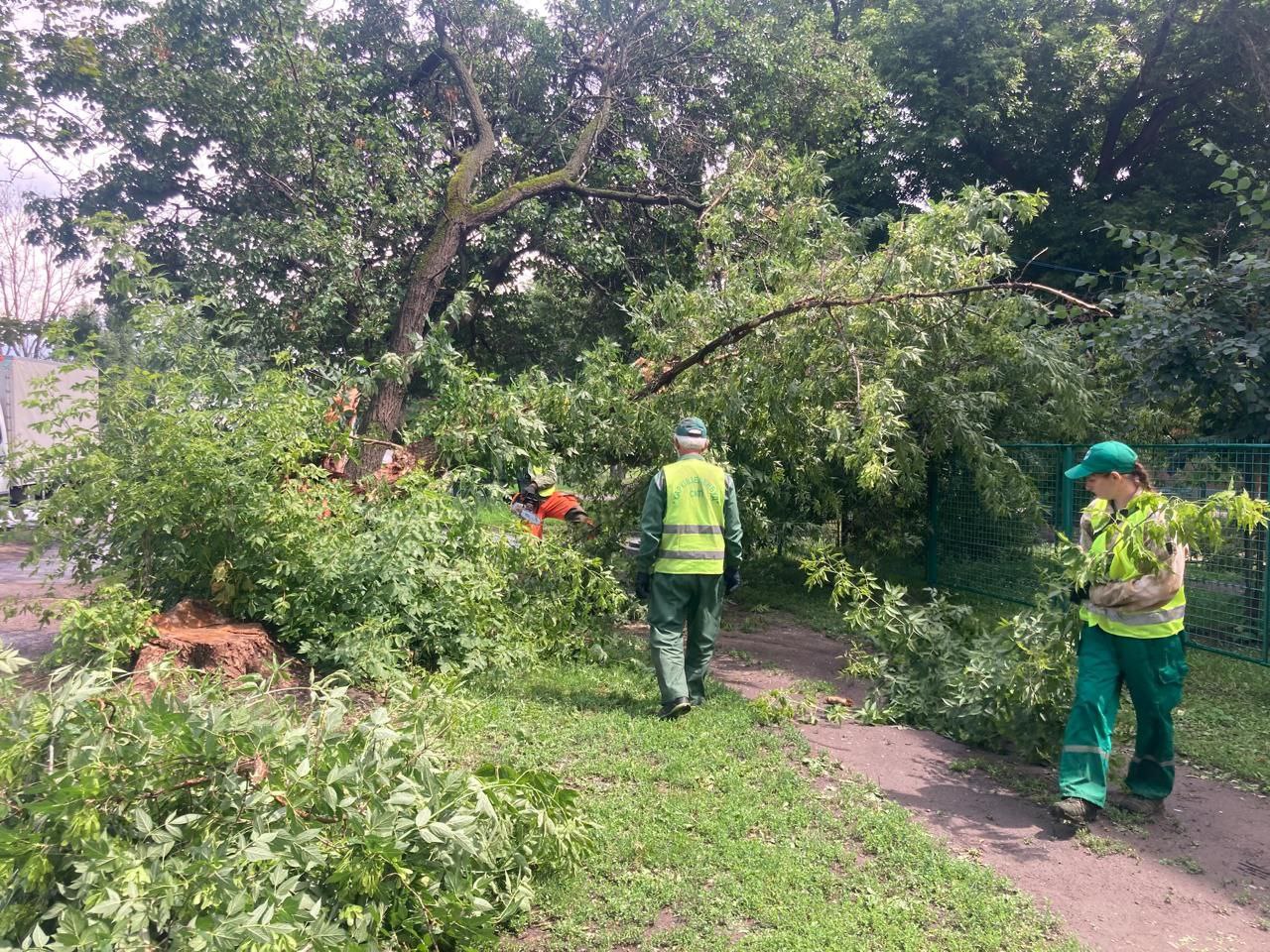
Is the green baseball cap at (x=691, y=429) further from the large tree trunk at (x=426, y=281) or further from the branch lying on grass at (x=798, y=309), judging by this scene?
the large tree trunk at (x=426, y=281)

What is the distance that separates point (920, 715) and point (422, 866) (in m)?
3.45

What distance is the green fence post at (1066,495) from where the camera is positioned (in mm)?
7004

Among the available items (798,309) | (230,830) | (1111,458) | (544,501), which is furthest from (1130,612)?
(544,501)

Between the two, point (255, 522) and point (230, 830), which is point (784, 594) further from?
point (230, 830)

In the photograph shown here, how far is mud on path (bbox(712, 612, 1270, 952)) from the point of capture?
10.1 ft

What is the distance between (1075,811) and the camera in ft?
12.2

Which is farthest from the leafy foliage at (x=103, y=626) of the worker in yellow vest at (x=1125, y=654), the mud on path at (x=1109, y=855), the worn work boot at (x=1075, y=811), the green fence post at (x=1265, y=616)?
the green fence post at (x=1265, y=616)

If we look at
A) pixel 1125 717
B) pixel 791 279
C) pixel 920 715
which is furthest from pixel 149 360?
pixel 1125 717

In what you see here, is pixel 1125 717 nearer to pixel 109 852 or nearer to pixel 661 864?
pixel 661 864

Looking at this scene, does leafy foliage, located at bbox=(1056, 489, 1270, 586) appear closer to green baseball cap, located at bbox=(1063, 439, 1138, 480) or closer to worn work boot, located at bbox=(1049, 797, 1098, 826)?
green baseball cap, located at bbox=(1063, 439, 1138, 480)

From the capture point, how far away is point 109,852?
90.4 inches

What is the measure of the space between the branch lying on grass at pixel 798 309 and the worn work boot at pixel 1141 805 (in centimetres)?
308

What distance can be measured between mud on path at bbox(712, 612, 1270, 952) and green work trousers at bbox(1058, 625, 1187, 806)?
213mm

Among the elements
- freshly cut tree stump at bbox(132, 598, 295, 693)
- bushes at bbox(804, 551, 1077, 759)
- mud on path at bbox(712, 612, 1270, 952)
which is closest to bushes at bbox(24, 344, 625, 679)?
freshly cut tree stump at bbox(132, 598, 295, 693)
